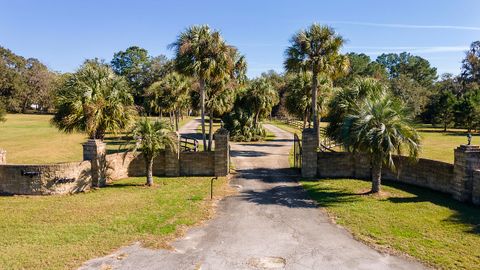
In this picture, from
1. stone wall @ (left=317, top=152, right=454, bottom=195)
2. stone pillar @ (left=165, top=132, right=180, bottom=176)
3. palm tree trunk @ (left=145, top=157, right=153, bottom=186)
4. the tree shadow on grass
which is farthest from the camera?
stone pillar @ (left=165, top=132, right=180, bottom=176)

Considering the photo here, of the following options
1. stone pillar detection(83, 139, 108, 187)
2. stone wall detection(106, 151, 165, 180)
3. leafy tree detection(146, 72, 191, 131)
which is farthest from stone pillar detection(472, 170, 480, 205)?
leafy tree detection(146, 72, 191, 131)

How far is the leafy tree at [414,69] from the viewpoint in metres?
106

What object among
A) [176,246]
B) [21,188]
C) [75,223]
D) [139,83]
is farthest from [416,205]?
[139,83]

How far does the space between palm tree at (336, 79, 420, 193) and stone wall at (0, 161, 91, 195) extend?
40.6ft

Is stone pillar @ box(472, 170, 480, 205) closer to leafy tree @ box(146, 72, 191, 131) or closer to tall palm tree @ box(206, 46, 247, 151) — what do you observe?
tall palm tree @ box(206, 46, 247, 151)

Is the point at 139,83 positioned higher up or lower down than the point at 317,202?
higher up

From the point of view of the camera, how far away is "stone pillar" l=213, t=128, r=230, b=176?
1903 cm

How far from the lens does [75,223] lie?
38.2 feet

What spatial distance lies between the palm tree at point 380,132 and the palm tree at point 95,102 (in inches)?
493

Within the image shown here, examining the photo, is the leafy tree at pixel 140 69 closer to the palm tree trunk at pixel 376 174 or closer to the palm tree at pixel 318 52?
the palm tree at pixel 318 52

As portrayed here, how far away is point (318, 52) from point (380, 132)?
952cm

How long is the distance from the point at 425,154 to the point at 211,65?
55.6ft

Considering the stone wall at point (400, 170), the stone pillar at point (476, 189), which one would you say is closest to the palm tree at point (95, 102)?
the stone wall at point (400, 170)

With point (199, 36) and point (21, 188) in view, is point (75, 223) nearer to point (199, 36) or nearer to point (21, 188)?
point (21, 188)
